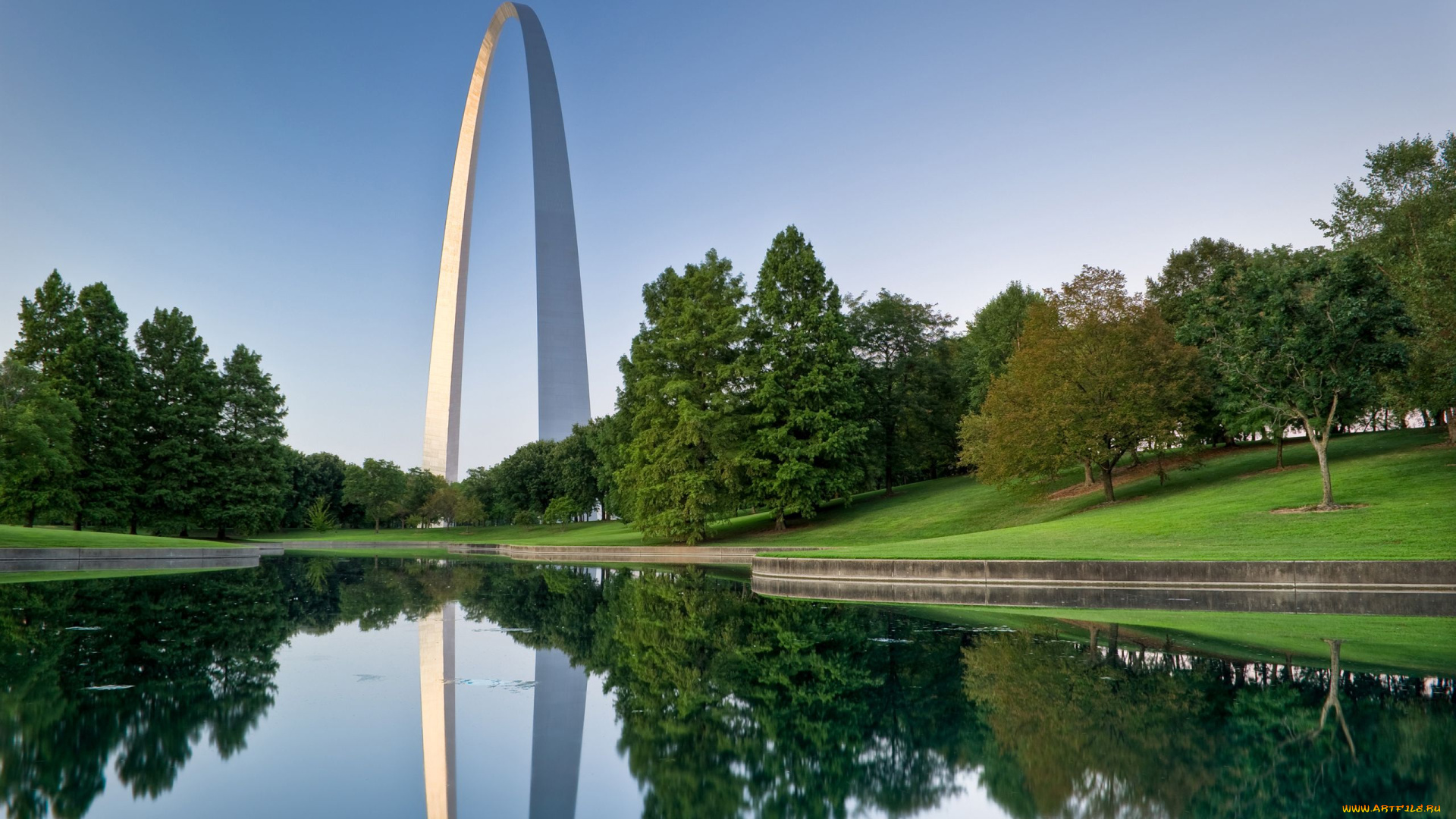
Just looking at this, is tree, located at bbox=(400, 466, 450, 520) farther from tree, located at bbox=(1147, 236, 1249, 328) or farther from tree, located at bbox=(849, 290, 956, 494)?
tree, located at bbox=(1147, 236, 1249, 328)

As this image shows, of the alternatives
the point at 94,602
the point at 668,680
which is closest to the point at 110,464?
the point at 94,602

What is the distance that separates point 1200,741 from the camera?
591 centimetres

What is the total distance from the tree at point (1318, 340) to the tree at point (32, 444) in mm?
34460

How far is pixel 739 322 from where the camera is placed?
126 feet

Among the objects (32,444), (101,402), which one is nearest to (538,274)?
(101,402)

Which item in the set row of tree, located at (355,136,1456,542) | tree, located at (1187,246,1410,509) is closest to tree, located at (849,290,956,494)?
row of tree, located at (355,136,1456,542)

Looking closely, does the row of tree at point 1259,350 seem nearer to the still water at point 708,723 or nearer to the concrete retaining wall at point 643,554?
the concrete retaining wall at point 643,554

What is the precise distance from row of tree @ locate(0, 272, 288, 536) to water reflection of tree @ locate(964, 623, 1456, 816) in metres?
34.1

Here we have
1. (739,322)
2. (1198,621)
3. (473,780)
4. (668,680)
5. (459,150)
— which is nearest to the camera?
(473,780)

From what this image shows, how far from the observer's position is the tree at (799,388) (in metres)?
37.2

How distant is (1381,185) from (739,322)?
77.7ft

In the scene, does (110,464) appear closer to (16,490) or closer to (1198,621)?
(16,490)

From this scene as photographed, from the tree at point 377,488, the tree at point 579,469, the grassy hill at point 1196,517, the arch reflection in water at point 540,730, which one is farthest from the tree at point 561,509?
the arch reflection in water at point 540,730

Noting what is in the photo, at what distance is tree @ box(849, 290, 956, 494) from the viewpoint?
1809 inches
